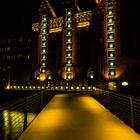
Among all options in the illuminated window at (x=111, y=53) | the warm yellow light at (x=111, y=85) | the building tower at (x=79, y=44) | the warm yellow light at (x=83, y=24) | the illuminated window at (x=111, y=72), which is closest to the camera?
the warm yellow light at (x=111, y=85)

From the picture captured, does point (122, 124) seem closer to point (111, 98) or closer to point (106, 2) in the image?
point (111, 98)

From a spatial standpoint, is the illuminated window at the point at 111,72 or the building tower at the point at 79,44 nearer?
the illuminated window at the point at 111,72

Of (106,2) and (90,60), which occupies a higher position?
(106,2)

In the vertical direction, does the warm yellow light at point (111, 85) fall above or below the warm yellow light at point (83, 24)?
below

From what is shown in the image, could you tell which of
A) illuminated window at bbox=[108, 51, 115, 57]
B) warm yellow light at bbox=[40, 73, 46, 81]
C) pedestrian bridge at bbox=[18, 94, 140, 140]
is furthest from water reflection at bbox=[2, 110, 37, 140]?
warm yellow light at bbox=[40, 73, 46, 81]

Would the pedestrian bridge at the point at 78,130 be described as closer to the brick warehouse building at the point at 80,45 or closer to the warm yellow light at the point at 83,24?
the brick warehouse building at the point at 80,45

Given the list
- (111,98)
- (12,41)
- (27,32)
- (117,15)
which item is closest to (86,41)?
(117,15)

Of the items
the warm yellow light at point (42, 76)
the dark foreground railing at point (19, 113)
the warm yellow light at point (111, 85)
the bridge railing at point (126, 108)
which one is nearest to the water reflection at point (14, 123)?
the dark foreground railing at point (19, 113)

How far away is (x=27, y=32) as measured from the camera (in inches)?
3174

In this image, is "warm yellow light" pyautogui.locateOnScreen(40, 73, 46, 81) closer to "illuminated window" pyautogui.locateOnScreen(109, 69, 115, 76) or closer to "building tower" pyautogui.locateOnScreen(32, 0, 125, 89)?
"building tower" pyautogui.locateOnScreen(32, 0, 125, 89)

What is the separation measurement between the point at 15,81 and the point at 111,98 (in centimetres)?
6318

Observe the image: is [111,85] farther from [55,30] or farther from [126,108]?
[126,108]

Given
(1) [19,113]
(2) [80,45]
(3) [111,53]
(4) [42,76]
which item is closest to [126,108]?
(1) [19,113]

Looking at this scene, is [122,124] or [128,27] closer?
[122,124]
